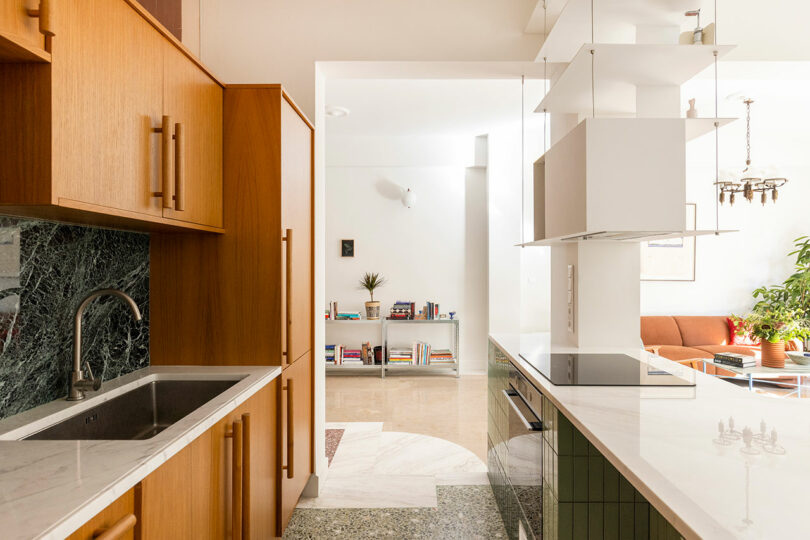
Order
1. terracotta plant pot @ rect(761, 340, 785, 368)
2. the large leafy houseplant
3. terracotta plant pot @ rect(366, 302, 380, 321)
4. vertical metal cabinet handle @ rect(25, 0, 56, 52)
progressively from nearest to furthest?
vertical metal cabinet handle @ rect(25, 0, 56, 52) → terracotta plant pot @ rect(761, 340, 785, 368) → the large leafy houseplant → terracotta plant pot @ rect(366, 302, 380, 321)

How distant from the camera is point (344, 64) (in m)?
2.62

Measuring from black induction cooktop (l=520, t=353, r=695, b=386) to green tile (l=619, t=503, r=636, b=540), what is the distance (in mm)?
370

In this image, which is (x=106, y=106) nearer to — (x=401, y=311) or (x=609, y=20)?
(x=609, y=20)

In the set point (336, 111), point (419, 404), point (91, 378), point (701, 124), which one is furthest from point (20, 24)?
point (419, 404)

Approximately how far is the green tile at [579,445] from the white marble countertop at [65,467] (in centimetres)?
105

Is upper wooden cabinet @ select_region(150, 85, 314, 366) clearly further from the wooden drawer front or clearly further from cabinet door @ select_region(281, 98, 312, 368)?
the wooden drawer front

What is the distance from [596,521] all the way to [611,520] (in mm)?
45

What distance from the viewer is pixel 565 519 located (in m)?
1.40

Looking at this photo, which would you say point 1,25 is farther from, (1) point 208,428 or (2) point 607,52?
(2) point 607,52

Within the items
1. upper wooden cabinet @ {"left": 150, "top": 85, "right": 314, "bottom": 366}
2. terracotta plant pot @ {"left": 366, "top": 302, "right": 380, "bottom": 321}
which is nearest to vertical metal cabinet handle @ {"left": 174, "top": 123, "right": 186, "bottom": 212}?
upper wooden cabinet @ {"left": 150, "top": 85, "right": 314, "bottom": 366}

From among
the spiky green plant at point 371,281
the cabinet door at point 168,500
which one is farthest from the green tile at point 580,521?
the spiky green plant at point 371,281

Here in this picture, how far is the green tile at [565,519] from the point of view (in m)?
1.40

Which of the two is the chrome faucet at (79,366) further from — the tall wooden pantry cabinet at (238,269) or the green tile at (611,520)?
the green tile at (611,520)

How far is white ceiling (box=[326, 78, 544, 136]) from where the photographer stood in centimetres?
400
